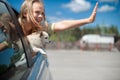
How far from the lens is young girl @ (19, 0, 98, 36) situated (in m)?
3.32

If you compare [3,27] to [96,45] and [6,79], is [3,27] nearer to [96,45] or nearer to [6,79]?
[6,79]

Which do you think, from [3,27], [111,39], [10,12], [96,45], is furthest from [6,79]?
[111,39]

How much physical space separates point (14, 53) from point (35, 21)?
0.70 m

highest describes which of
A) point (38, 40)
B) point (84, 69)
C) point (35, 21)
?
point (35, 21)

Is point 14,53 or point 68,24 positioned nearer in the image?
point 14,53

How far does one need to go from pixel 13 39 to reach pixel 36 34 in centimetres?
60

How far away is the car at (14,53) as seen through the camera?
7.60 feet

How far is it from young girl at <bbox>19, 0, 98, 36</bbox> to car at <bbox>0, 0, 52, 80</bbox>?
0.16 meters

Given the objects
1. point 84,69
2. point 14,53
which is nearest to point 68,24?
point 14,53

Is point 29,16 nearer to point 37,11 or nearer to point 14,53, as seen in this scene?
point 37,11

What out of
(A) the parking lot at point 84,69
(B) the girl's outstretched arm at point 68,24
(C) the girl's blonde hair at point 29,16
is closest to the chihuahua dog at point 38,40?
(C) the girl's blonde hair at point 29,16

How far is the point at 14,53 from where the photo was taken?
8.71 feet

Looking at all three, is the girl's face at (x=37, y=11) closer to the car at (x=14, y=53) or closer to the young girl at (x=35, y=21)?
the young girl at (x=35, y=21)

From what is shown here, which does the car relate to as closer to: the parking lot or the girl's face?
the girl's face
